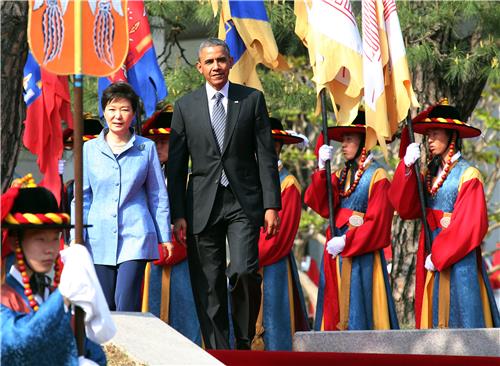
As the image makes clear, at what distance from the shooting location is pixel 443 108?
10172mm

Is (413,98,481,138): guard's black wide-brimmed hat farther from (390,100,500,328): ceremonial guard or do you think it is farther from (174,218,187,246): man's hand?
(174,218,187,246): man's hand

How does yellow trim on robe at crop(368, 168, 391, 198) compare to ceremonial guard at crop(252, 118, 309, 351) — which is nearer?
yellow trim on robe at crop(368, 168, 391, 198)

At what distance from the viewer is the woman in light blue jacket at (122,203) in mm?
7875

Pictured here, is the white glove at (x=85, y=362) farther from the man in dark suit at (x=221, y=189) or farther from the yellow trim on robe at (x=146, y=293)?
the yellow trim on robe at (x=146, y=293)

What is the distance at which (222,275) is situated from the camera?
26.6ft

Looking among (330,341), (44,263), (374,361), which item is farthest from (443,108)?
(44,263)

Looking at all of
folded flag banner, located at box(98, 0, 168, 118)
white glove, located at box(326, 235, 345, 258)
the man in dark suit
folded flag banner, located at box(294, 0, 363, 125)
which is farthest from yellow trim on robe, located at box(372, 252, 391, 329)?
the man in dark suit

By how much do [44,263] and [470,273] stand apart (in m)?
5.46

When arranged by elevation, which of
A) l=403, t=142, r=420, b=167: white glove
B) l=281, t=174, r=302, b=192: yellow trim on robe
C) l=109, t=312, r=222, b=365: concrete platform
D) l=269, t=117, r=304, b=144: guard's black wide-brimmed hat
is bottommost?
l=109, t=312, r=222, b=365: concrete platform

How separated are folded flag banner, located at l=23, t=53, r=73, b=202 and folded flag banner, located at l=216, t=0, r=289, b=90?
1234 millimetres

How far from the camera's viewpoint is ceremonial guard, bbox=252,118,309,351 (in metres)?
10.8

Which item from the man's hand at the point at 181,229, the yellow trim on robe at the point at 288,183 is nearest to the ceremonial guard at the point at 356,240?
the yellow trim on robe at the point at 288,183

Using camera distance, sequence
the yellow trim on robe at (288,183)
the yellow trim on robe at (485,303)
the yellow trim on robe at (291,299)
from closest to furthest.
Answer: the yellow trim on robe at (485,303), the yellow trim on robe at (288,183), the yellow trim on robe at (291,299)

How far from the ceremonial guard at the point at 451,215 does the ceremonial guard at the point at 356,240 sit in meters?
0.34
